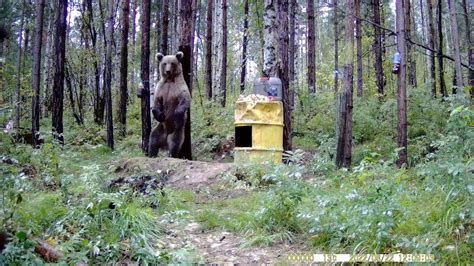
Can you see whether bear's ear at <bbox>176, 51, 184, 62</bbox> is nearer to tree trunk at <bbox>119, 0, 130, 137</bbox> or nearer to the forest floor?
the forest floor

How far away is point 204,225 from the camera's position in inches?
193

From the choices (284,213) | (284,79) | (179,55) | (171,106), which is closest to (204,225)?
(284,213)

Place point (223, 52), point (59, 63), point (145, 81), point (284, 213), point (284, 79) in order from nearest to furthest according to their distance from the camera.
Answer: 1. point (284, 213)
2. point (284, 79)
3. point (145, 81)
4. point (59, 63)
5. point (223, 52)

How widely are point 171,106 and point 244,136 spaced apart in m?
1.94

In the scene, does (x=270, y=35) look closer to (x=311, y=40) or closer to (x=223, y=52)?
(x=311, y=40)

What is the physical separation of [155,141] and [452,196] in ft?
23.2

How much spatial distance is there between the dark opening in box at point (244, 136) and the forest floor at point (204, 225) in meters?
0.90

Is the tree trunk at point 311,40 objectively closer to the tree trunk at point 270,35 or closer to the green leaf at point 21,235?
the tree trunk at point 270,35

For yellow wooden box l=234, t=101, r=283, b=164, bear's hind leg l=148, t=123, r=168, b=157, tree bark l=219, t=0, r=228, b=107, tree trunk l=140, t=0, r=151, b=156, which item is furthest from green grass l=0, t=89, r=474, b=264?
tree bark l=219, t=0, r=228, b=107

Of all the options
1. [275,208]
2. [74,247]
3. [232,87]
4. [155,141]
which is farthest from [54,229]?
[232,87]

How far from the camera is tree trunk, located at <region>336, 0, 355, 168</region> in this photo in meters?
7.93

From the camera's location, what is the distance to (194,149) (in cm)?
1260

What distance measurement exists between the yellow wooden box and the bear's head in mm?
1866

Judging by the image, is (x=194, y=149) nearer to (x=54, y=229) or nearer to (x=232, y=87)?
(x=54, y=229)
